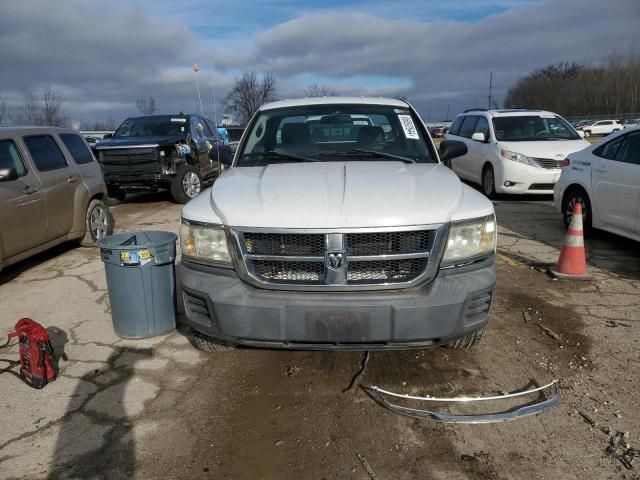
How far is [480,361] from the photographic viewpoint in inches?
Result: 141

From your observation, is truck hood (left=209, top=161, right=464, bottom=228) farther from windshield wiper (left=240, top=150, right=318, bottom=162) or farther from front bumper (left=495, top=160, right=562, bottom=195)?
front bumper (left=495, top=160, right=562, bottom=195)

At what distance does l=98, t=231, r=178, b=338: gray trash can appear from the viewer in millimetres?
3738

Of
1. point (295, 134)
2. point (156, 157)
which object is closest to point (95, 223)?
point (156, 157)

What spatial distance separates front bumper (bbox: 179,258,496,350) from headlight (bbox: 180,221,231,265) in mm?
94

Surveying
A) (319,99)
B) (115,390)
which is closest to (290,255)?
(115,390)

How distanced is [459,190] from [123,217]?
8.01 metres

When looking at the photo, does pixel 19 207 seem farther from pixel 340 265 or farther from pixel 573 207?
pixel 573 207

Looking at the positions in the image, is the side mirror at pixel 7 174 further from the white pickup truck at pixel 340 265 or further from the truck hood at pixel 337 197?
the white pickup truck at pixel 340 265

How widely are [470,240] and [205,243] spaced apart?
5.06ft

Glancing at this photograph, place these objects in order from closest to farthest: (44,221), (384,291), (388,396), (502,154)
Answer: (384,291) < (388,396) < (44,221) < (502,154)

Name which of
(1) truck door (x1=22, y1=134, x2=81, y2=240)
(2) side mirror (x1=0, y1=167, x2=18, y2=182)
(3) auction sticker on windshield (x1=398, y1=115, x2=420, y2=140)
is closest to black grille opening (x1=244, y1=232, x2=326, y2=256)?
(3) auction sticker on windshield (x1=398, y1=115, x2=420, y2=140)

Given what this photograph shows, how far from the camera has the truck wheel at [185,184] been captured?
34.2 feet

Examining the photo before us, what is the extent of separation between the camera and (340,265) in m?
2.78

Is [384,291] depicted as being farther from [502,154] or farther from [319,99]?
[502,154]
